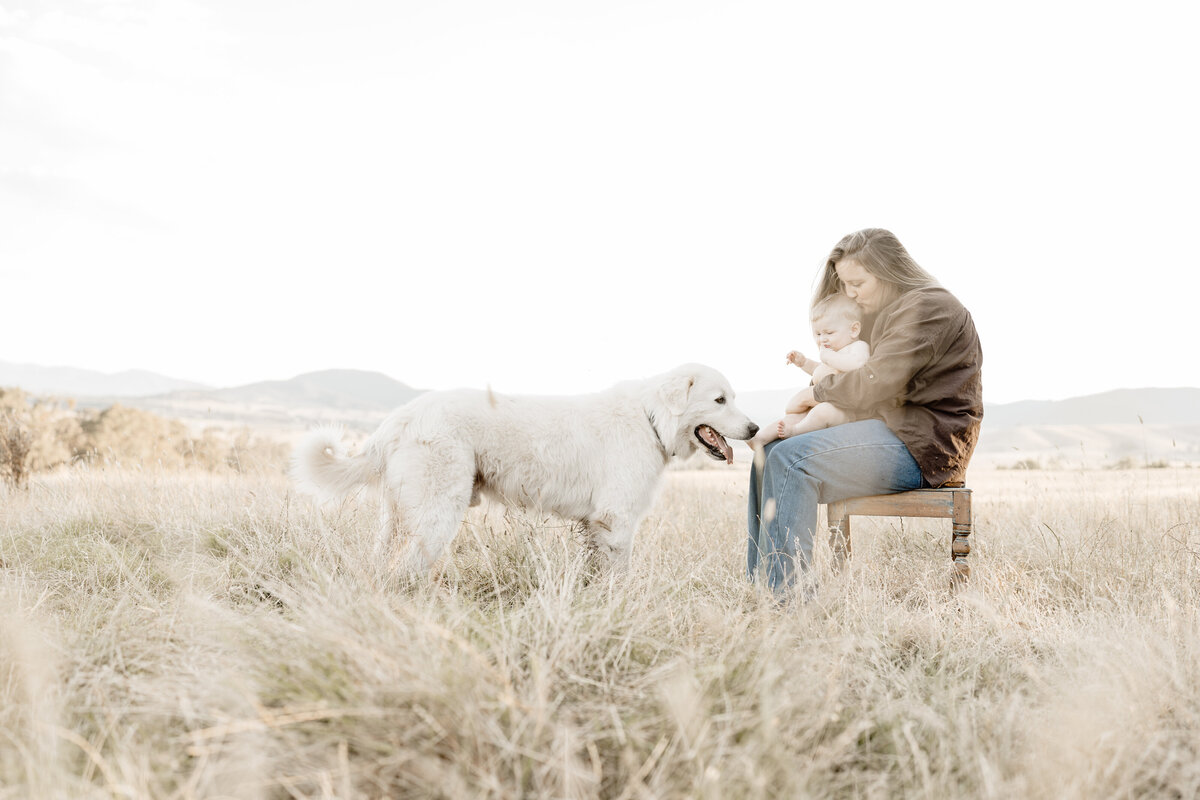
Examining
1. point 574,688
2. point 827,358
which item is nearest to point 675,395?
point 827,358

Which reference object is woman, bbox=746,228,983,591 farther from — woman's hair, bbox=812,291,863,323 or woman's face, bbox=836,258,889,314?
woman's hair, bbox=812,291,863,323

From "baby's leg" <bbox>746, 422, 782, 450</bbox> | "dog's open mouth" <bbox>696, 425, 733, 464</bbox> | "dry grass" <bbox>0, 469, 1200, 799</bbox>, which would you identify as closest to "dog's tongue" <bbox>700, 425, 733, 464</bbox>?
"dog's open mouth" <bbox>696, 425, 733, 464</bbox>

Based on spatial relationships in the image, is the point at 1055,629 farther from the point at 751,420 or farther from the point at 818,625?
the point at 751,420

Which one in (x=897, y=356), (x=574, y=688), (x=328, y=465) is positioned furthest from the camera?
(x=328, y=465)

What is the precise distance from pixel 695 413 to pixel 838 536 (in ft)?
3.75

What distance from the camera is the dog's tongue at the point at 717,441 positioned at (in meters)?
4.47

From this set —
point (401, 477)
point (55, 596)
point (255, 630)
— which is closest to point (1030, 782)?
point (255, 630)

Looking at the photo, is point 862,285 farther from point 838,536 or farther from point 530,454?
point 530,454

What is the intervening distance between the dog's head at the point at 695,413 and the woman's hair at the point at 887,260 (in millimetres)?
1135

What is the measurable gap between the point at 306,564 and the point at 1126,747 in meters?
3.58

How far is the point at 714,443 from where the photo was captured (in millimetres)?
4496

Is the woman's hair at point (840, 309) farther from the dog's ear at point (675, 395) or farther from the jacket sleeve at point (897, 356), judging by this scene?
the dog's ear at point (675, 395)

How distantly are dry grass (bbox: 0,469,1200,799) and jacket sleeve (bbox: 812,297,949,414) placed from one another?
982 mm

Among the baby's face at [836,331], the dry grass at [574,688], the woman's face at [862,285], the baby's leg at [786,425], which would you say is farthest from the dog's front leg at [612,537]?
the woman's face at [862,285]
